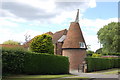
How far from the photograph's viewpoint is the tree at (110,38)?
2381 inches

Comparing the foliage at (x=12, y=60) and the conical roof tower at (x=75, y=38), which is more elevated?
the conical roof tower at (x=75, y=38)

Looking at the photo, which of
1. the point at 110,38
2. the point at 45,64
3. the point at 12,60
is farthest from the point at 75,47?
the point at 110,38

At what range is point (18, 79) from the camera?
15.6 metres

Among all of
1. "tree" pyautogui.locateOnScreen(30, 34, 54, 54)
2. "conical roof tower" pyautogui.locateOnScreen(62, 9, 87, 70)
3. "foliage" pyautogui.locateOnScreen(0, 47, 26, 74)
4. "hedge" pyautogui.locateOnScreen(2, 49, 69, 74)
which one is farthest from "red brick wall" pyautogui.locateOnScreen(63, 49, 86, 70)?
"foliage" pyautogui.locateOnScreen(0, 47, 26, 74)

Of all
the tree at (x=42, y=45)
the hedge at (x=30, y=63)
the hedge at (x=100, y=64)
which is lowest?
the hedge at (x=100, y=64)

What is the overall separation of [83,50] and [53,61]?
15279 millimetres

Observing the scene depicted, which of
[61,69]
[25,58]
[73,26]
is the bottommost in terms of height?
[61,69]

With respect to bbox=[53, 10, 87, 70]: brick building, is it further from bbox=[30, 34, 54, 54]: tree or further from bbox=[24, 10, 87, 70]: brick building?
bbox=[30, 34, 54, 54]: tree

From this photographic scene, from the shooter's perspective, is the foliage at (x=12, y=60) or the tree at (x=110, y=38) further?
the tree at (x=110, y=38)

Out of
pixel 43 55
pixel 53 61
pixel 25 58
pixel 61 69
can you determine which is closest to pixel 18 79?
pixel 25 58

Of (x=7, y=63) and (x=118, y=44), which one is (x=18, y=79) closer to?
(x=7, y=63)

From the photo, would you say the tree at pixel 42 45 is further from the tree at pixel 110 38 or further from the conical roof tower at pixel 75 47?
the tree at pixel 110 38

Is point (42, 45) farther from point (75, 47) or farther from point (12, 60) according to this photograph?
point (12, 60)

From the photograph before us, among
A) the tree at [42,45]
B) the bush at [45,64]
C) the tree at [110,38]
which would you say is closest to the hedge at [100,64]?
the bush at [45,64]
